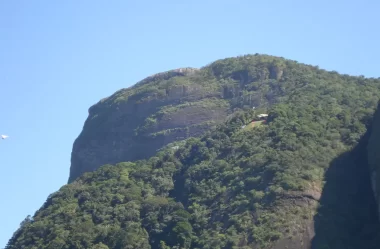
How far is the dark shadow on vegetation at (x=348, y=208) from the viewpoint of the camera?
66375 millimetres

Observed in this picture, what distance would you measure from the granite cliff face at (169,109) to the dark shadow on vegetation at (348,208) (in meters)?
27.6

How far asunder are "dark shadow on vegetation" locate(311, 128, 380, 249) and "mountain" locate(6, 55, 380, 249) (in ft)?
0.33

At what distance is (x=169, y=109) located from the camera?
105688 millimetres

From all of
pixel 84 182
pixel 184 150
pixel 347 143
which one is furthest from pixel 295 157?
pixel 84 182

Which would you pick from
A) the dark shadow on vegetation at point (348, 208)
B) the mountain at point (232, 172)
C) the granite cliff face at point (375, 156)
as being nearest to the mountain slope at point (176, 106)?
the mountain at point (232, 172)

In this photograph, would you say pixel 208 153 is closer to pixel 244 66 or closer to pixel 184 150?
pixel 184 150

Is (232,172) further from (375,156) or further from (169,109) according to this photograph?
(169,109)

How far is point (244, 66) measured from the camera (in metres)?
111

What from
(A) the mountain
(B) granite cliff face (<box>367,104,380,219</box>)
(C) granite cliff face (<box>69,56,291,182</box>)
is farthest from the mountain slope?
(B) granite cliff face (<box>367,104,380,219</box>)

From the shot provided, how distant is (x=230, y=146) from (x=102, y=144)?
92.6 ft

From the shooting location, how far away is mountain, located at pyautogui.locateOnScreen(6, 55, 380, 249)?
69.3 meters

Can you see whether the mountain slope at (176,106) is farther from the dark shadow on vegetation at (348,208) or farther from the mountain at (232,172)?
the dark shadow on vegetation at (348,208)

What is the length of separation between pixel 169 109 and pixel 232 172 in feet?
93.4

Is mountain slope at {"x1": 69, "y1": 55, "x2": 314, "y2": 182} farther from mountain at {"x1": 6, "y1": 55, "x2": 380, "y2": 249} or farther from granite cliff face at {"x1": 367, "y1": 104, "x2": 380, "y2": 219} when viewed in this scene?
granite cliff face at {"x1": 367, "y1": 104, "x2": 380, "y2": 219}
